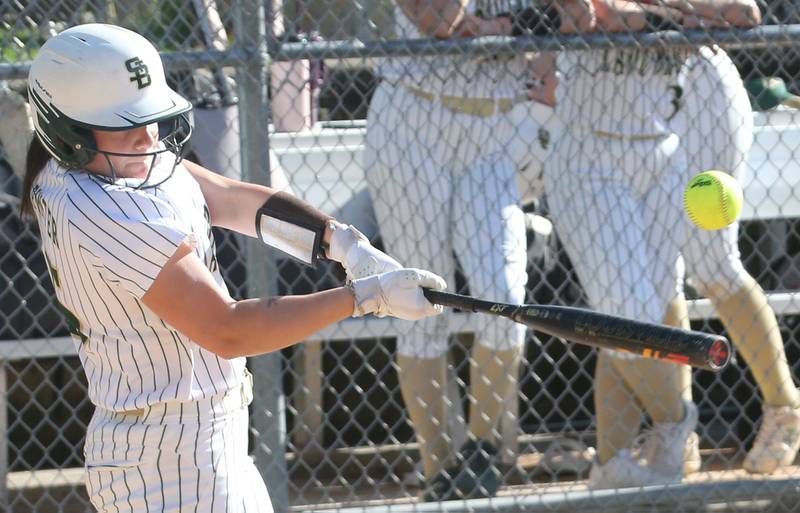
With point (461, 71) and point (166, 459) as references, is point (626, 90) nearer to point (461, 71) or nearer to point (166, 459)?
point (461, 71)

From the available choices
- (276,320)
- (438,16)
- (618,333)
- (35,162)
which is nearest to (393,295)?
(276,320)

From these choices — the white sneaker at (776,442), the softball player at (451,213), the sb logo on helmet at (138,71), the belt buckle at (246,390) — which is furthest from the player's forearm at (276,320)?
the white sneaker at (776,442)

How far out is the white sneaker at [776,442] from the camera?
429 centimetres

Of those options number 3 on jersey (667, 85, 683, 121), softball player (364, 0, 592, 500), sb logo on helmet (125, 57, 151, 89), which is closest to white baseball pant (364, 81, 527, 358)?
softball player (364, 0, 592, 500)

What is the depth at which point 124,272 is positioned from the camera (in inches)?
87.0

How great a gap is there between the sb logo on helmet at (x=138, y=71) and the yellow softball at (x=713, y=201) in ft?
5.67

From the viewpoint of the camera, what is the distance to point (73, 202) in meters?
2.26

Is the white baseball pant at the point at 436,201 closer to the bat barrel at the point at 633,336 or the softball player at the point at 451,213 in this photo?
the softball player at the point at 451,213

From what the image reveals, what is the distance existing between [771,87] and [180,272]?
9.36 ft

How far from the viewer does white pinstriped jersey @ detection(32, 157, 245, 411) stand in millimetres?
2215

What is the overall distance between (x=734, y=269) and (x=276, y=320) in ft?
7.81

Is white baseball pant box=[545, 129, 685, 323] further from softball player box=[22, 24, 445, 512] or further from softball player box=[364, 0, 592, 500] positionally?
softball player box=[22, 24, 445, 512]

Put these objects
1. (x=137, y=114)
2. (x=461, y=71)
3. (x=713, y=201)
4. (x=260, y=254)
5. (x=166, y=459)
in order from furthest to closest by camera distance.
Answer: (x=461, y=71), (x=260, y=254), (x=713, y=201), (x=166, y=459), (x=137, y=114)

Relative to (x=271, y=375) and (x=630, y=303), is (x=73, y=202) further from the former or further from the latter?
(x=630, y=303)
